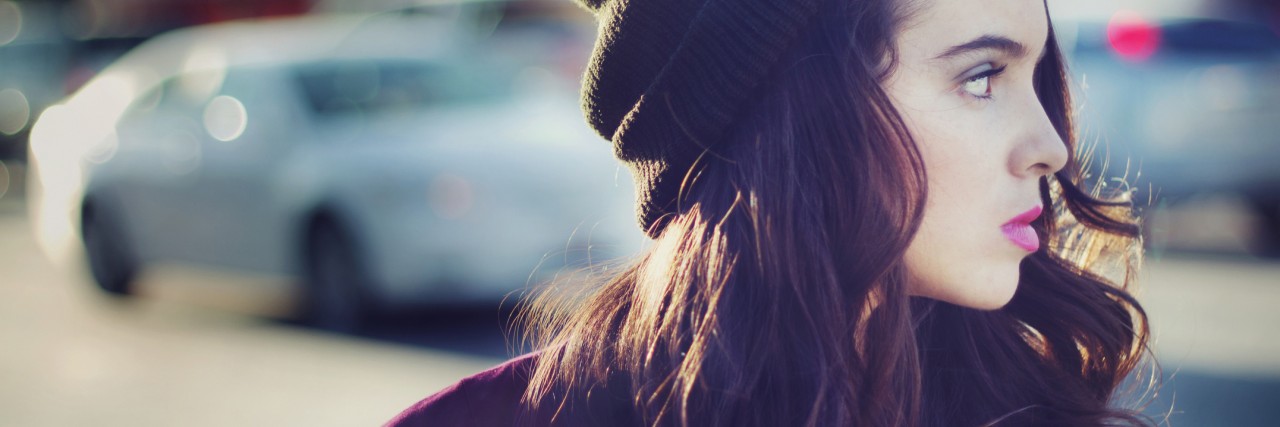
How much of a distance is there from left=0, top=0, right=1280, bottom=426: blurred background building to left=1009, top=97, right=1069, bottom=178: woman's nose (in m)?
3.36

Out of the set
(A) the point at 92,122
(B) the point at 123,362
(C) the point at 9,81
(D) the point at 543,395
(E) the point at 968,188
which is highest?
(C) the point at 9,81

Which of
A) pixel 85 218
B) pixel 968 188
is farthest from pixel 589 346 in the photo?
pixel 85 218

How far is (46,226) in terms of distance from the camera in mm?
9016

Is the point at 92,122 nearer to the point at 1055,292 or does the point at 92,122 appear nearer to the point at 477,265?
the point at 477,265

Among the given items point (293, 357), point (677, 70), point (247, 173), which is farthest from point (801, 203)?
point (247, 173)

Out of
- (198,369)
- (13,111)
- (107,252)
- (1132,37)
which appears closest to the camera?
(198,369)

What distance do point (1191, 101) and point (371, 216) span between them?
517 centimetres

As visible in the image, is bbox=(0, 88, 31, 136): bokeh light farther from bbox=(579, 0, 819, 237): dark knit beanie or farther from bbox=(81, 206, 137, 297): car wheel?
bbox=(579, 0, 819, 237): dark knit beanie

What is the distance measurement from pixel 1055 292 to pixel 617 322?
2.35 ft

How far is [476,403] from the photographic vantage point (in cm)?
171

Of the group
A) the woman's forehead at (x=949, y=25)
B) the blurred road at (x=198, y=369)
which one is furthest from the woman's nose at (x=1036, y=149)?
the blurred road at (x=198, y=369)

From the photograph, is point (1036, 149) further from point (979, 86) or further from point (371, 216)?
point (371, 216)

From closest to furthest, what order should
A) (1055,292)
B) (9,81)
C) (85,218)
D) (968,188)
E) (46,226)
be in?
(968,188) < (1055,292) < (85,218) < (46,226) < (9,81)

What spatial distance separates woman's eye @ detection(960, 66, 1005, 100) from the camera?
67.6 inches
